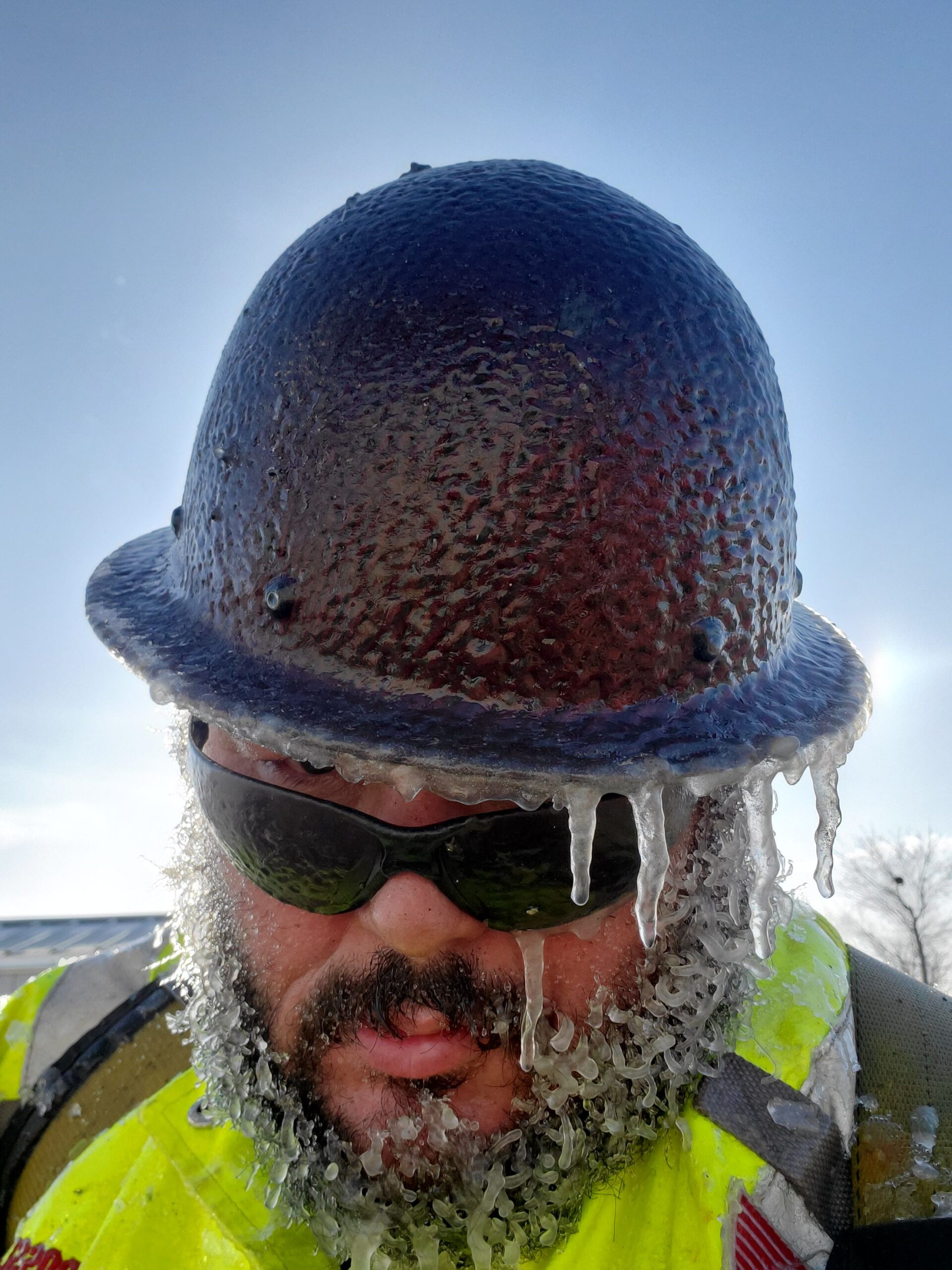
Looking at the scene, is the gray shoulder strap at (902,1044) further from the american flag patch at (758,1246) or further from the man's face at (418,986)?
the man's face at (418,986)

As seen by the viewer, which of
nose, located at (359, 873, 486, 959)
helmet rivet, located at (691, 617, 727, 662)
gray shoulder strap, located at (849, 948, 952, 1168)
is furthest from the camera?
gray shoulder strap, located at (849, 948, 952, 1168)

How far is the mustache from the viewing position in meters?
1.41

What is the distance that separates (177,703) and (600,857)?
73 centimetres

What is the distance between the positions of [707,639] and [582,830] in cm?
36

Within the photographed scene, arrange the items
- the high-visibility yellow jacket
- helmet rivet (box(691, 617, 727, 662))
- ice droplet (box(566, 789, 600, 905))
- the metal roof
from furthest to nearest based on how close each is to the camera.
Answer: the metal roof
the high-visibility yellow jacket
helmet rivet (box(691, 617, 727, 662))
ice droplet (box(566, 789, 600, 905))

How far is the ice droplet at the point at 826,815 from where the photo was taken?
1.29 metres

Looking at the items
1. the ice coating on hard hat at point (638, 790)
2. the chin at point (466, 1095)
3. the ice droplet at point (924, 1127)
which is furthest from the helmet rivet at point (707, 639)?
the ice droplet at point (924, 1127)

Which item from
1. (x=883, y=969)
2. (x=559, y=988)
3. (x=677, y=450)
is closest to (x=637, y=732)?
(x=677, y=450)

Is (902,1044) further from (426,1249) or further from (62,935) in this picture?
(62,935)

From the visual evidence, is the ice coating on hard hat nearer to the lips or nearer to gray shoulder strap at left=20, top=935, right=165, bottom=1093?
the lips

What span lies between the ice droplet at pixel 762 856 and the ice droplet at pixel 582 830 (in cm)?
29

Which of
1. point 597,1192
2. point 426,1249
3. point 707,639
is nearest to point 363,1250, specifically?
point 426,1249

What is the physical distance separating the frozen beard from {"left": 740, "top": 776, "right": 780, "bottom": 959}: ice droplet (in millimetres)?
193

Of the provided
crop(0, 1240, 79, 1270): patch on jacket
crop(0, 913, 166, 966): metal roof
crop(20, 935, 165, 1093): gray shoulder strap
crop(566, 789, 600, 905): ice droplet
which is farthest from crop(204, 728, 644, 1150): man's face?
crop(0, 913, 166, 966): metal roof
